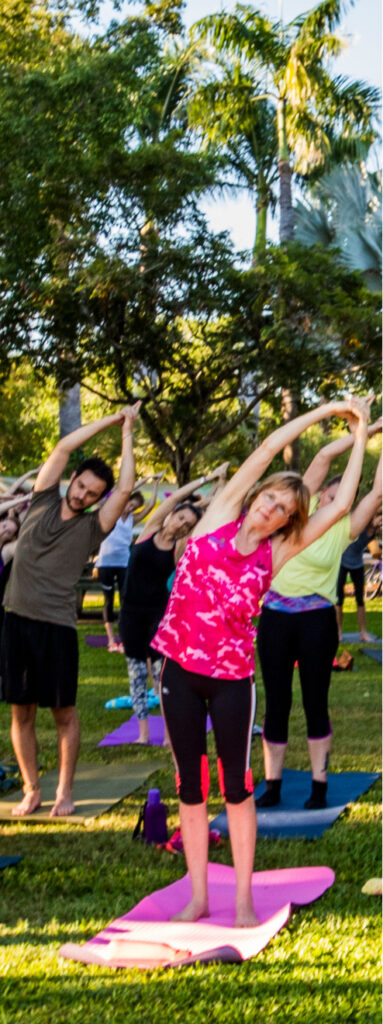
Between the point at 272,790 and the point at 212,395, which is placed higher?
the point at 212,395

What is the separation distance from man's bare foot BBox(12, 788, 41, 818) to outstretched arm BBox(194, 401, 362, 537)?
2.18 m

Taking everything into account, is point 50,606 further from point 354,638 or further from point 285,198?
point 285,198

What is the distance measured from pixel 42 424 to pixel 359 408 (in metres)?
20.1

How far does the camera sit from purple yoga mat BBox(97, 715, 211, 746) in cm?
732

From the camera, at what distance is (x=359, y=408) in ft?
12.7

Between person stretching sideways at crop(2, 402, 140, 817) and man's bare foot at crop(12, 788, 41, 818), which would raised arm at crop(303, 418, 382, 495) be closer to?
person stretching sideways at crop(2, 402, 140, 817)

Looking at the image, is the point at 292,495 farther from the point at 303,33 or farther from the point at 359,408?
the point at 303,33

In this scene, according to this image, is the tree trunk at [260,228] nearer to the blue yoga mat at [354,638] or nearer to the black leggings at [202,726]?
the blue yoga mat at [354,638]

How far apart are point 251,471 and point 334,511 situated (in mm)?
369

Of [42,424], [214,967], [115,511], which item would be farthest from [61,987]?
[42,424]

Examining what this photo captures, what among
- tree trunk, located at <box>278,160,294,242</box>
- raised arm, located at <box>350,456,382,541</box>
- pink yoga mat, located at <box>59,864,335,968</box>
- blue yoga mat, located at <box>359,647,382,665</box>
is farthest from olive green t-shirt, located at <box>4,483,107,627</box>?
tree trunk, located at <box>278,160,294,242</box>

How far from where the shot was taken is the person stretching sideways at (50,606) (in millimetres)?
4977

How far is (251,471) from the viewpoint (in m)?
3.80

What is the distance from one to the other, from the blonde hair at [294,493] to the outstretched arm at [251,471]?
0.05 meters
